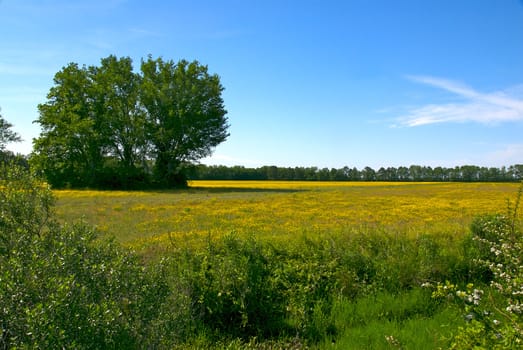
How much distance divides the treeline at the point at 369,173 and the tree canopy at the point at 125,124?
156 feet

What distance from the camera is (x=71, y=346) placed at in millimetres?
2623

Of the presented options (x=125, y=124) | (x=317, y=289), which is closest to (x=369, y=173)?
(x=125, y=124)

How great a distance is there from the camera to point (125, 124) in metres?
49.3

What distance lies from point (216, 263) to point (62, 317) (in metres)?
4.07

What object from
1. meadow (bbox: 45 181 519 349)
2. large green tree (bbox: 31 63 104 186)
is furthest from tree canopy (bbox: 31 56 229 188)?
meadow (bbox: 45 181 519 349)

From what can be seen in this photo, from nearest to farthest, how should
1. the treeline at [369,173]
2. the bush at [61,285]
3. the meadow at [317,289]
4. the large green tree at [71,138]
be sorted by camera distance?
the bush at [61,285] < the meadow at [317,289] < the large green tree at [71,138] < the treeline at [369,173]

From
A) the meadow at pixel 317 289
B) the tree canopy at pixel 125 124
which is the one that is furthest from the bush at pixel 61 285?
the tree canopy at pixel 125 124

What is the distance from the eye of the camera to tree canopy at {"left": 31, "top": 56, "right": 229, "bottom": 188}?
47.2 meters

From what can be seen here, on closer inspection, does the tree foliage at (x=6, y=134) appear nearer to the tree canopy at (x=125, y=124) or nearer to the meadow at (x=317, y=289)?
the tree canopy at (x=125, y=124)

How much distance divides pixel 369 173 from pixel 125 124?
8180cm

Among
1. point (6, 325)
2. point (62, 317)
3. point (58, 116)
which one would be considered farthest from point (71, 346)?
point (58, 116)

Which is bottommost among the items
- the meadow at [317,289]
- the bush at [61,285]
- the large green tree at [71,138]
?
the meadow at [317,289]

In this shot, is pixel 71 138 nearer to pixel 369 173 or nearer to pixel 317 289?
pixel 317 289

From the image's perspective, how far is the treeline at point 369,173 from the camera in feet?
333
